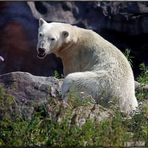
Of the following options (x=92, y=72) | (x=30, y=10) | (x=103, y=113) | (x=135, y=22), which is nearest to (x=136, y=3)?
(x=135, y=22)

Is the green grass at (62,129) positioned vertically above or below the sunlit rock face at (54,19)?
above

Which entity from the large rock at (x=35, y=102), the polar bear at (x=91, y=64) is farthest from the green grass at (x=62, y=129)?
the polar bear at (x=91, y=64)

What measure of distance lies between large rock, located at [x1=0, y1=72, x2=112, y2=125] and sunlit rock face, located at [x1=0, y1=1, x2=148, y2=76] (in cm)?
789

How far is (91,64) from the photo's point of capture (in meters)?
11.7

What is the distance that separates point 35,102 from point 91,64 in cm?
217

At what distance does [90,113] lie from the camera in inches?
371

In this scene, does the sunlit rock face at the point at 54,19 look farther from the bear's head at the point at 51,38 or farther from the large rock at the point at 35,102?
the large rock at the point at 35,102

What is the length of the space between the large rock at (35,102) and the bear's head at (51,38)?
60.9 inches

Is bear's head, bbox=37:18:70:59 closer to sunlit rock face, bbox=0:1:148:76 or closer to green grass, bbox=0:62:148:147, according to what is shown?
green grass, bbox=0:62:148:147

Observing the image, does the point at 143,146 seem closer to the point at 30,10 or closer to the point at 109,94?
the point at 109,94

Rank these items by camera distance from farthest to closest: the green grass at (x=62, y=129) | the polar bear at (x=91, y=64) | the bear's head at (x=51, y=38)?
the bear's head at (x=51, y=38)
the polar bear at (x=91, y=64)
the green grass at (x=62, y=129)

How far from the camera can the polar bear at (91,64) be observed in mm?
10781

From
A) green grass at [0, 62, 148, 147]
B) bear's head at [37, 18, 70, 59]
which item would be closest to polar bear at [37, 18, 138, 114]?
bear's head at [37, 18, 70, 59]

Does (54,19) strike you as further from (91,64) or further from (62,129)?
(62,129)
